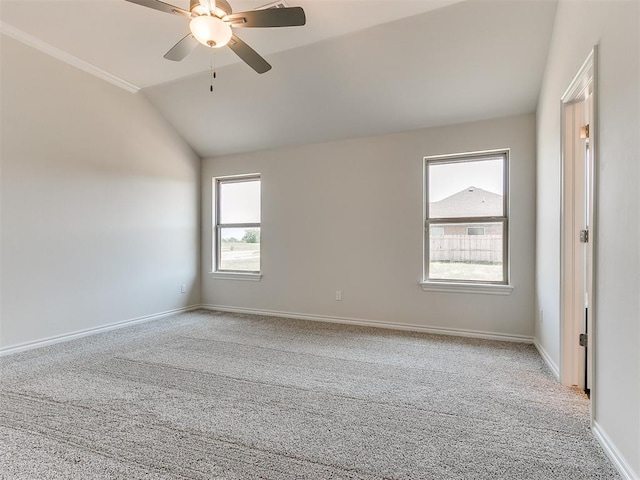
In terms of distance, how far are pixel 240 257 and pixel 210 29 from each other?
3.55 meters

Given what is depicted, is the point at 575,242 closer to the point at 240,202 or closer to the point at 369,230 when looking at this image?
the point at 369,230

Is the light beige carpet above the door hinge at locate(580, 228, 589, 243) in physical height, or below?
below

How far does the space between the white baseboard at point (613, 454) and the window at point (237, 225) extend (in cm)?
408

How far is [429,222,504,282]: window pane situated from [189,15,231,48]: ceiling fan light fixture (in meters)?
2.98

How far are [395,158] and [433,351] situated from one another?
2.23m

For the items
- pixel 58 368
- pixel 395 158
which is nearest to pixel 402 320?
pixel 395 158

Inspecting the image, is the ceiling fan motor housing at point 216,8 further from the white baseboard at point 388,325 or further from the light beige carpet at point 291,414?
the white baseboard at point 388,325

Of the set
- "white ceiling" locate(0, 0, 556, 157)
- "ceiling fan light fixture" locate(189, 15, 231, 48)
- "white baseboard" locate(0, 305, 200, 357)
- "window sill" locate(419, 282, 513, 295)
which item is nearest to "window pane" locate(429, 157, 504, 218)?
"white ceiling" locate(0, 0, 556, 157)

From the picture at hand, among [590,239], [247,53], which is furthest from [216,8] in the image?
[590,239]

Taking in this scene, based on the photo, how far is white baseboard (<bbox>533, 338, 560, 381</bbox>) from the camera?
2664 millimetres

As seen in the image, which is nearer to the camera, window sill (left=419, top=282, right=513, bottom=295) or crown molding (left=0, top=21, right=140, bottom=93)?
crown molding (left=0, top=21, right=140, bottom=93)

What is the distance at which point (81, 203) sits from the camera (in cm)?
385

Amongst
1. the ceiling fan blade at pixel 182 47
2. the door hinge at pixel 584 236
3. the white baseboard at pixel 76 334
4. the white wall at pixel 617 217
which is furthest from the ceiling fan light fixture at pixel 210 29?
the white baseboard at pixel 76 334

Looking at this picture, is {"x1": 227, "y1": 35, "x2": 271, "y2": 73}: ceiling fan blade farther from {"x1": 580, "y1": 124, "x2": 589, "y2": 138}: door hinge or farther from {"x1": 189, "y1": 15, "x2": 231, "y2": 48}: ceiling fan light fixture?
{"x1": 580, "y1": 124, "x2": 589, "y2": 138}: door hinge
